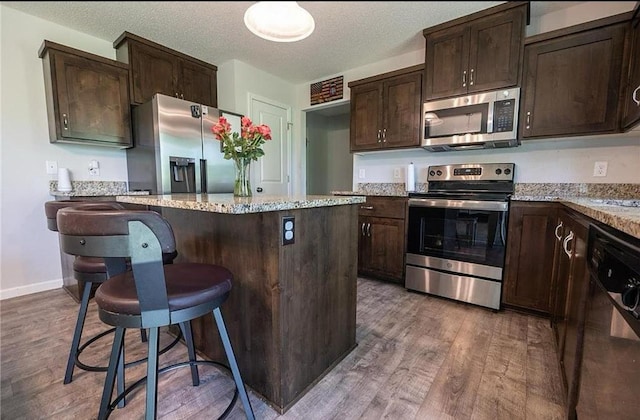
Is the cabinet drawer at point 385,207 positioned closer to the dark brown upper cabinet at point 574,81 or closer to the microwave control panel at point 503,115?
the microwave control panel at point 503,115

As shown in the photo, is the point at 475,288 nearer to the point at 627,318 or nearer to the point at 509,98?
the point at 509,98

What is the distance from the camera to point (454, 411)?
1.24 metres

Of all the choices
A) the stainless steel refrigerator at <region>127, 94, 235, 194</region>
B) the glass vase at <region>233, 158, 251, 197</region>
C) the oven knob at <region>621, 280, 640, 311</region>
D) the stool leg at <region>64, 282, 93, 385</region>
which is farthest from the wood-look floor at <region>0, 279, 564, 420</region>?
the stainless steel refrigerator at <region>127, 94, 235, 194</region>

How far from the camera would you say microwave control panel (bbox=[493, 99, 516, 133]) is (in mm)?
2131

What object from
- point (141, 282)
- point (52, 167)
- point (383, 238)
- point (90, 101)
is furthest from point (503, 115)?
point (52, 167)

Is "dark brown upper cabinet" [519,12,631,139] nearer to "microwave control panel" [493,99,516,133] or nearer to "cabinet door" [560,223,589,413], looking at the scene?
"microwave control panel" [493,99,516,133]

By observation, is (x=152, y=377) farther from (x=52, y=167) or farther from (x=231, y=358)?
(x=52, y=167)

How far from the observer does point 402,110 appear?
9.12 ft

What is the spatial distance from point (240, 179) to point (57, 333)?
5.23 feet

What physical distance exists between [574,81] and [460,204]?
1.09 metres

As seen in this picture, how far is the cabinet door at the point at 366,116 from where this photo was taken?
2.96m

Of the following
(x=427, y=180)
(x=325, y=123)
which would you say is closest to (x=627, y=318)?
(x=427, y=180)

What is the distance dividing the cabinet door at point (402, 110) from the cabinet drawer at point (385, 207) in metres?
0.58

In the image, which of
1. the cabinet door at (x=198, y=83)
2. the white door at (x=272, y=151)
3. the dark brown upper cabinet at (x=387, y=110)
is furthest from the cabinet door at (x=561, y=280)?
the cabinet door at (x=198, y=83)
